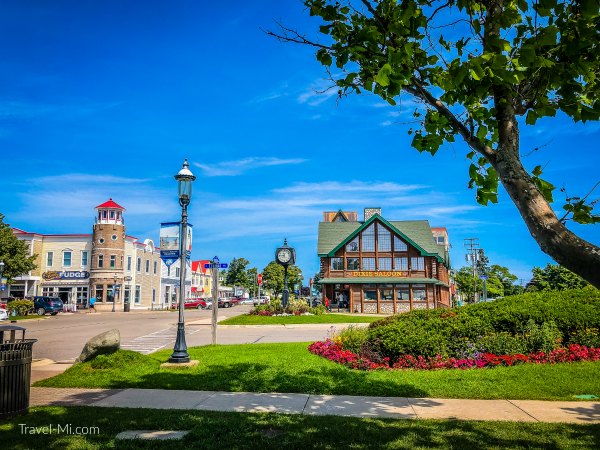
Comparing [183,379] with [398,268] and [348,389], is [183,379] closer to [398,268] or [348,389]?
[348,389]

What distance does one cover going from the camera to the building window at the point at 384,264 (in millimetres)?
48156

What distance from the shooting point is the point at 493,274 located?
3875 inches

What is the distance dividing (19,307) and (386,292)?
110 ft

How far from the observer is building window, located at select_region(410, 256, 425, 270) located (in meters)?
→ 47.6

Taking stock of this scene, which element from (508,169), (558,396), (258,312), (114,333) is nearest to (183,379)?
(114,333)

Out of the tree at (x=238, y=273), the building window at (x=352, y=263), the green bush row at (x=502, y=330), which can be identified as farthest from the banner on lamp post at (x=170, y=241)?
the tree at (x=238, y=273)

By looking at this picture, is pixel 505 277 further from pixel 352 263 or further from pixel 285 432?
pixel 285 432

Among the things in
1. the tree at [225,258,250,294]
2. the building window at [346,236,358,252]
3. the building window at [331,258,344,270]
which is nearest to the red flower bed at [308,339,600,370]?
the building window at [346,236,358,252]

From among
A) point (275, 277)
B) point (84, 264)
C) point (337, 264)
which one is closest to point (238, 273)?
point (275, 277)

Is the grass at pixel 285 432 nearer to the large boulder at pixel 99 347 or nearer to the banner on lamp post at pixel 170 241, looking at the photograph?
the large boulder at pixel 99 347

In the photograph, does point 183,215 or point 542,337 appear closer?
point 542,337

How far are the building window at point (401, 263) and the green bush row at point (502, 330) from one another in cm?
3565

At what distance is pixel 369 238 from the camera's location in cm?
4884

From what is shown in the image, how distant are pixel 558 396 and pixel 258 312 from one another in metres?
28.1
